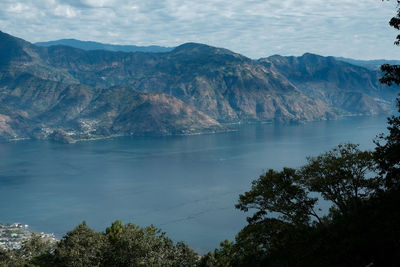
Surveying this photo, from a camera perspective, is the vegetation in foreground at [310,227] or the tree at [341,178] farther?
the tree at [341,178]

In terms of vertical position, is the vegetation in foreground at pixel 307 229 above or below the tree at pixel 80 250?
above

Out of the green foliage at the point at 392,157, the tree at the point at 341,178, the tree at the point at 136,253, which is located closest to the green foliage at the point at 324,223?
the tree at the point at 341,178

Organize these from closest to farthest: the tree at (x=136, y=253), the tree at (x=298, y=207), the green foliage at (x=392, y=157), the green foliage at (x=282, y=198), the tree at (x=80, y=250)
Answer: the green foliage at (x=392, y=157) < the tree at (x=298, y=207) < the green foliage at (x=282, y=198) < the tree at (x=80, y=250) < the tree at (x=136, y=253)

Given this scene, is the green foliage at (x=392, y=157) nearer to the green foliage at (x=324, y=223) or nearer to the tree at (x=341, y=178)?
the green foliage at (x=324, y=223)

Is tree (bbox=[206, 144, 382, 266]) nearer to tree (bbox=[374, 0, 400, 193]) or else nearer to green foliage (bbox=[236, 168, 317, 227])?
green foliage (bbox=[236, 168, 317, 227])

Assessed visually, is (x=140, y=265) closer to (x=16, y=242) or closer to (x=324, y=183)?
(x=324, y=183)

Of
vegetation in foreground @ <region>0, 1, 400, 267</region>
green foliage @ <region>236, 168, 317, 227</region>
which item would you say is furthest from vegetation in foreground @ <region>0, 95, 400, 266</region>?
green foliage @ <region>236, 168, 317, 227</region>

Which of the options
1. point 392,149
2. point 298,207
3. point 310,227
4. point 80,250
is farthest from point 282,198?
point 80,250

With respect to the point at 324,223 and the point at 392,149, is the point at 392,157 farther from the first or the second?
the point at 324,223

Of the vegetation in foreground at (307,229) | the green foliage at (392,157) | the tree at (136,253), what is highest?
the green foliage at (392,157)

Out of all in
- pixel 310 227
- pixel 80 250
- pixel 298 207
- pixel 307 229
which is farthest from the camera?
pixel 80 250

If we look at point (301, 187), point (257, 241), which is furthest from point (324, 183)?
point (257, 241)
